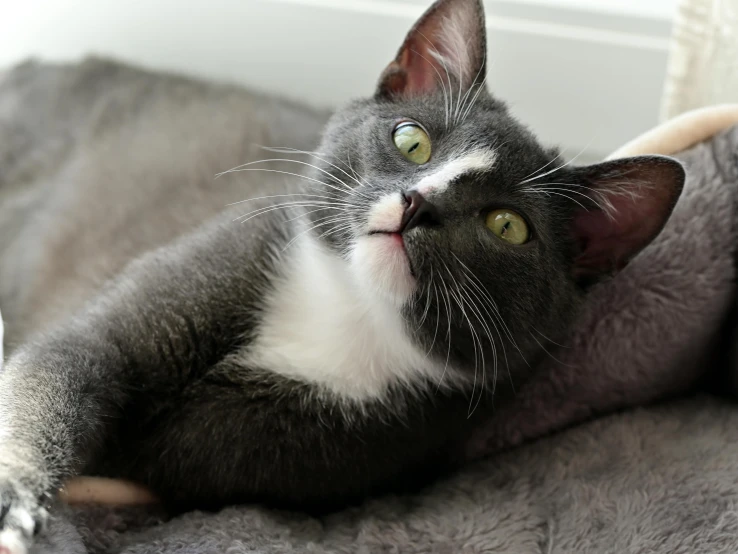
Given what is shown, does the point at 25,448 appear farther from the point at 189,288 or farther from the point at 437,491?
the point at 437,491

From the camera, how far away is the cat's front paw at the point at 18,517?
0.95 metres

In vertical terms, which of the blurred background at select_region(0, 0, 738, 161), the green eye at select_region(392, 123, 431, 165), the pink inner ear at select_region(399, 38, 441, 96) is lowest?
the green eye at select_region(392, 123, 431, 165)

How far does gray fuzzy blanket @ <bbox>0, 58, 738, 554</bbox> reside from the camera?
122 centimetres

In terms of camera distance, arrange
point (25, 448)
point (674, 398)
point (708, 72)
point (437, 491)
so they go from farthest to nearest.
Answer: point (708, 72)
point (674, 398)
point (437, 491)
point (25, 448)

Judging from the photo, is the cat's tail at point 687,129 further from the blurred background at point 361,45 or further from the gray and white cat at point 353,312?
the blurred background at point 361,45

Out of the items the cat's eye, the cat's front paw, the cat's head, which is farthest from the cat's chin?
the cat's front paw

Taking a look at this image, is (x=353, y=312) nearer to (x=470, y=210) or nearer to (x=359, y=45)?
(x=470, y=210)

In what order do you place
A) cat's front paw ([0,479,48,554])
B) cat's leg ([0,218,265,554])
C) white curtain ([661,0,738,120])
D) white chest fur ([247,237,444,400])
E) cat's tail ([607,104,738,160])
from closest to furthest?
1. cat's front paw ([0,479,48,554])
2. cat's leg ([0,218,265,554])
3. white chest fur ([247,237,444,400])
4. cat's tail ([607,104,738,160])
5. white curtain ([661,0,738,120])

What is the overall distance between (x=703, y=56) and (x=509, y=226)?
34.3 inches

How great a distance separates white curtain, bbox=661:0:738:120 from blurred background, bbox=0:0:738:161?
0.20 meters

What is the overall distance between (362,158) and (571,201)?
0.36 meters

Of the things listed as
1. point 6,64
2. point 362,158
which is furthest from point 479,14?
point 6,64

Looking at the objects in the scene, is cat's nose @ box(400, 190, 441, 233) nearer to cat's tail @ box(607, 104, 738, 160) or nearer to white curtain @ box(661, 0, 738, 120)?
cat's tail @ box(607, 104, 738, 160)

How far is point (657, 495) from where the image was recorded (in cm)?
133
